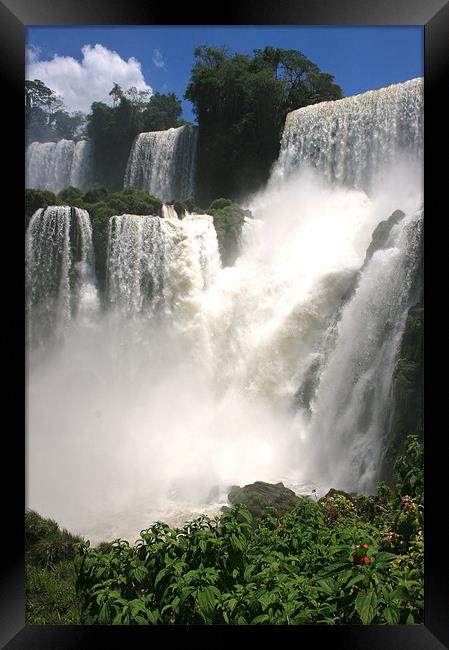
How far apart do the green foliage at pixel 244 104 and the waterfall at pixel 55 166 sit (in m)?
0.73

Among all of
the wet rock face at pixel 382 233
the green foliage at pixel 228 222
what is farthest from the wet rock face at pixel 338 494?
the green foliage at pixel 228 222

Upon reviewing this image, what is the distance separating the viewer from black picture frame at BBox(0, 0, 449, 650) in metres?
2.29

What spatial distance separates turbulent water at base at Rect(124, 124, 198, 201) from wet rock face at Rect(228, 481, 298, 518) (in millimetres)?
1771


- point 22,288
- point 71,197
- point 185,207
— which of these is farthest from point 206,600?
point 71,197

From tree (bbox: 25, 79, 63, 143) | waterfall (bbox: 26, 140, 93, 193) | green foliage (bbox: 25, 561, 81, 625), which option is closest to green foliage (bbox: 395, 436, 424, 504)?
green foliage (bbox: 25, 561, 81, 625)

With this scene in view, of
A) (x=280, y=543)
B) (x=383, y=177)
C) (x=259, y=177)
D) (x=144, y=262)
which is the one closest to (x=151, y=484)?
(x=280, y=543)

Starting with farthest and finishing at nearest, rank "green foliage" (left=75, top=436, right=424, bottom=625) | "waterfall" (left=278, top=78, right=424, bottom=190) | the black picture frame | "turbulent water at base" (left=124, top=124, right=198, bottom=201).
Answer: "turbulent water at base" (left=124, top=124, right=198, bottom=201) → "waterfall" (left=278, top=78, right=424, bottom=190) → the black picture frame → "green foliage" (left=75, top=436, right=424, bottom=625)

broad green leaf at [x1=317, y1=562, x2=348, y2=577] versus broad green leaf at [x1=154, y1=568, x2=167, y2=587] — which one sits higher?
broad green leaf at [x1=317, y1=562, x2=348, y2=577]

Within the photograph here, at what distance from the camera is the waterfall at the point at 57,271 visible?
10.0 feet

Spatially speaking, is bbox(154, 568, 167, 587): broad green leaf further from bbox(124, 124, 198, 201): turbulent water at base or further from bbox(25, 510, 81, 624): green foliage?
bbox(124, 124, 198, 201): turbulent water at base

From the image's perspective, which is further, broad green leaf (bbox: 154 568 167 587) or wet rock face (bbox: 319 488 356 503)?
wet rock face (bbox: 319 488 356 503)

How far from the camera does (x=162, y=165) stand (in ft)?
10.1

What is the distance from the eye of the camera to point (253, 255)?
3135 mm

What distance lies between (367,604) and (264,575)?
411 mm
